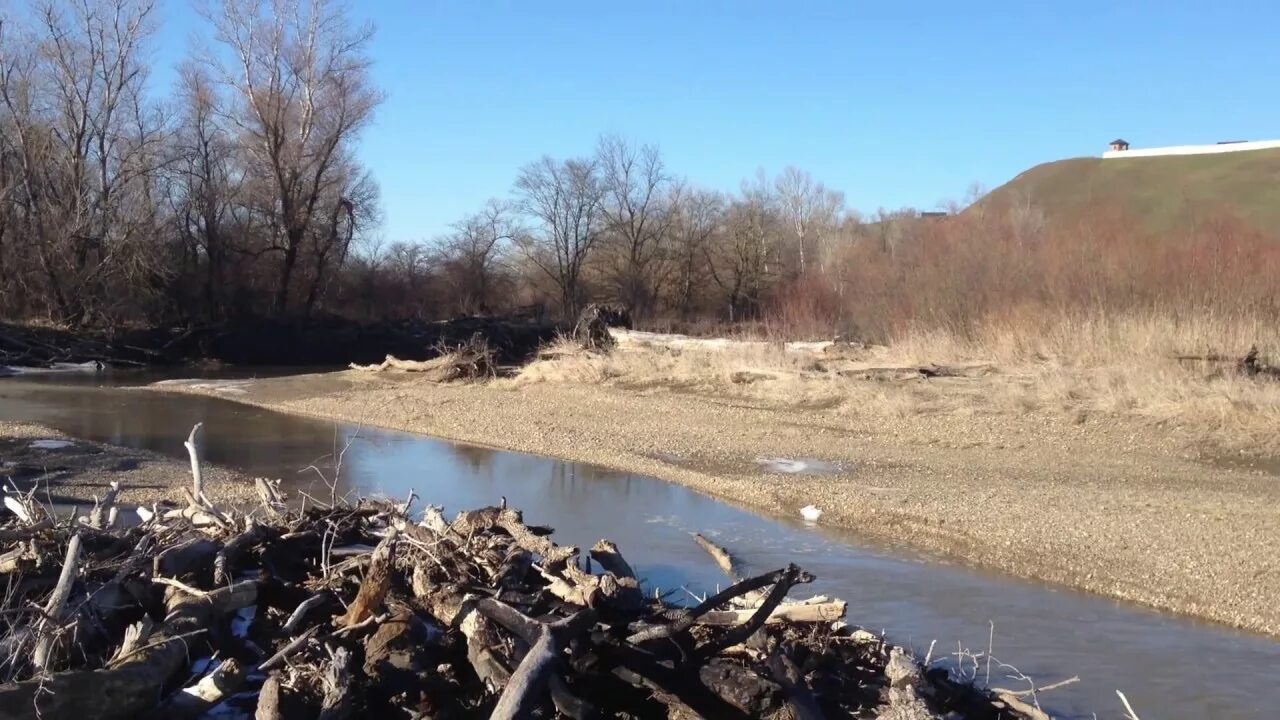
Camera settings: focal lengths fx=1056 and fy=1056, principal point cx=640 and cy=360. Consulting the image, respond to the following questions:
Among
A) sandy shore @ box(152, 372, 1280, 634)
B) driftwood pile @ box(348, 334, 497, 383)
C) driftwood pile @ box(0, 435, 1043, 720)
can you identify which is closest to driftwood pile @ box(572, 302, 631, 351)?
driftwood pile @ box(348, 334, 497, 383)

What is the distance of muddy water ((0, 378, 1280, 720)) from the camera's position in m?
6.98

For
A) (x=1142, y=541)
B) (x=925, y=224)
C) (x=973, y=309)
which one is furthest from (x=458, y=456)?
(x=925, y=224)

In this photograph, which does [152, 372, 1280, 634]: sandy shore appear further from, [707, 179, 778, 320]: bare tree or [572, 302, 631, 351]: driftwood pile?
[707, 179, 778, 320]: bare tree

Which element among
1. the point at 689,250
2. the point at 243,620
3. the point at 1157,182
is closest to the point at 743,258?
the point at 689,250

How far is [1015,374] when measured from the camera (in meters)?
19.4

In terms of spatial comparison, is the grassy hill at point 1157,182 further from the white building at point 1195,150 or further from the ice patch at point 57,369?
the ice patch at point 57,369

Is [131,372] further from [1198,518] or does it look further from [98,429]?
[1198,518]

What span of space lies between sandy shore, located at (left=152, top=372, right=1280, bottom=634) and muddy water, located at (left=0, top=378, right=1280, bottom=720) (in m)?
0.49

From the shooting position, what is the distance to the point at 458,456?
16.6 meters

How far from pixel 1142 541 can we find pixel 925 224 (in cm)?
2025

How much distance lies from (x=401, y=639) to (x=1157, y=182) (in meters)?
52.7

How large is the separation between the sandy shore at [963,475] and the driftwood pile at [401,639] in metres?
4.13

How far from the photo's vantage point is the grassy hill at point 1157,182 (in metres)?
37.3

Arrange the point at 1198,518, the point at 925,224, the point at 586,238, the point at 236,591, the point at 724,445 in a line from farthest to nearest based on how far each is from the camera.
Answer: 1. the point at 586,238
2. the point at 925,224
3. the point at 724,445
4. the point at 1198,518
5. the point at 236,591
